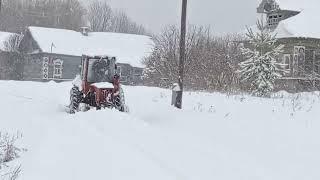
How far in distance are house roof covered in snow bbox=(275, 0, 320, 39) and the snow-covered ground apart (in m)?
25.9

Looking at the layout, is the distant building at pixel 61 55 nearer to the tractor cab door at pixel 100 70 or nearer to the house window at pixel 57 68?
the house window at pixel 57 68

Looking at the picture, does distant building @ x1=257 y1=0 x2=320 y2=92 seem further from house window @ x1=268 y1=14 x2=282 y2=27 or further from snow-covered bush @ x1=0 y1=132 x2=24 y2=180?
snow-covered bush @ x1=0 y1=132 x2=24 y2=180

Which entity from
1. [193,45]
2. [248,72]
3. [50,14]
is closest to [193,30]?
[193,45]

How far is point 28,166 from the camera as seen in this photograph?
893 centimetres

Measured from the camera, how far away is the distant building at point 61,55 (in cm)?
6288

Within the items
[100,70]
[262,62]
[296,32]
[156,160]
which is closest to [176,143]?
[156,160]

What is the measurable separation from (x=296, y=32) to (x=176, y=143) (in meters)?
33.2

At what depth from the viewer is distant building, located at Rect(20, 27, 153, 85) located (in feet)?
206

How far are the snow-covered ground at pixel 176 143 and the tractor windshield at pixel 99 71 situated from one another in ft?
5.73

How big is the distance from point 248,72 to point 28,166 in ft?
62.4

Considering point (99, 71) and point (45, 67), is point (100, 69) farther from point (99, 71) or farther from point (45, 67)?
point (45, 67)

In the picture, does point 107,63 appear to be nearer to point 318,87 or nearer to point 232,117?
point 232,117

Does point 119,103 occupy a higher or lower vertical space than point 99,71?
lower

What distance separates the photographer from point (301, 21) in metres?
44.4
